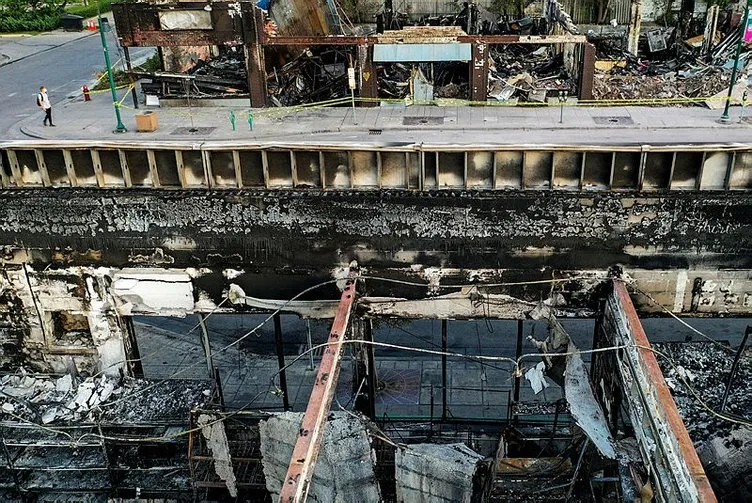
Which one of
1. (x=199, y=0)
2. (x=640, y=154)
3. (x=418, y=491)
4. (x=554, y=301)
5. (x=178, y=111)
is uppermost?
(x=199, y=0)

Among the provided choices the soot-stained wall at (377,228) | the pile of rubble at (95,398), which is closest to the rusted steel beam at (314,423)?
the soot-stained wall at (377,228)

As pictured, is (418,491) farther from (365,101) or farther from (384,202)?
(365,101)

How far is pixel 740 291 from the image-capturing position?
1714 centimetres

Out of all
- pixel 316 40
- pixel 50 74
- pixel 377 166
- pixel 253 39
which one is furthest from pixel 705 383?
pixel 50 74

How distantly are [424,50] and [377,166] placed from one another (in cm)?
1326

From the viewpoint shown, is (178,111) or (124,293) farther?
(178,111)

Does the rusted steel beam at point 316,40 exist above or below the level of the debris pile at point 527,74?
above

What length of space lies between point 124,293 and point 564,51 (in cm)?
2402

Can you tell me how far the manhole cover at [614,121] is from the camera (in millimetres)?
26109

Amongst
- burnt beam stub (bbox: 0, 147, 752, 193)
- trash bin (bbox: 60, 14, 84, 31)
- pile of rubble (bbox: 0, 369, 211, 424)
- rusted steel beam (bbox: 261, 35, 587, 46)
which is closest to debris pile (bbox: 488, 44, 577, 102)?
rusted steel beam (bbox: 261, 35, 587, 46)

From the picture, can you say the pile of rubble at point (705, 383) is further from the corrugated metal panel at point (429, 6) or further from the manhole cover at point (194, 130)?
the corrugated metal panel at point (429, 6)

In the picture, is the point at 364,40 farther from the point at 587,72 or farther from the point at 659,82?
the point at 659,82

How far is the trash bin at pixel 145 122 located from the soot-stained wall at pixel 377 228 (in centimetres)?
893

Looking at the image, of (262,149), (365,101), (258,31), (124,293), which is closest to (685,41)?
(365,101)
